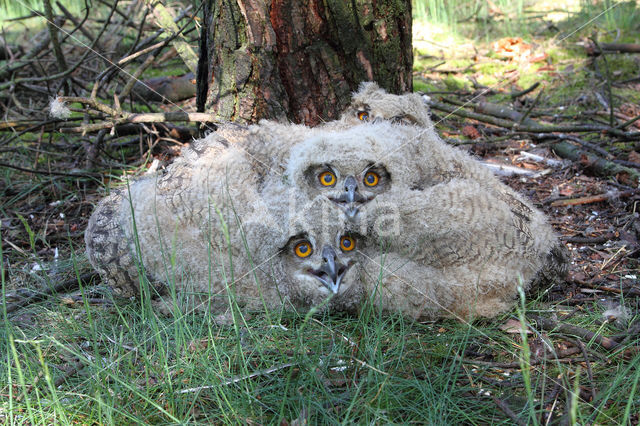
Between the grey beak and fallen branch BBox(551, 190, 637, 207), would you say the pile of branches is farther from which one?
fallen branch BBox(551, 190, 637, 207)

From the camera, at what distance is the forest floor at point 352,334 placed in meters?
2.28

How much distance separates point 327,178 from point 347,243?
349 millimetres

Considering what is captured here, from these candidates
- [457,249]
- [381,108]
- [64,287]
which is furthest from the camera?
[64,287]

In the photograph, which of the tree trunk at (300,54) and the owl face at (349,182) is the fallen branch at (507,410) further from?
the tree trunk at (300,54)

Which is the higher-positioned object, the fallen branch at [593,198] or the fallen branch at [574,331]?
the fallen branch at [593,198]

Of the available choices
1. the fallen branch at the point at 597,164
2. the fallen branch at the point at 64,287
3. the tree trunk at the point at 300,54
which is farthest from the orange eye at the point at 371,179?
the fallen branch at the point at 597,164

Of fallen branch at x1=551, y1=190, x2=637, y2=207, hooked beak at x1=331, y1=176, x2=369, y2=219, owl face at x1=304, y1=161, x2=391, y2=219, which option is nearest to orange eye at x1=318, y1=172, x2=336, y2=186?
owl face at x1=304, y1=161, x2=391, y2=219

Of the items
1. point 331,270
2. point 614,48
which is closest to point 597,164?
point 331,270

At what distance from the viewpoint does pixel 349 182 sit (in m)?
2.88

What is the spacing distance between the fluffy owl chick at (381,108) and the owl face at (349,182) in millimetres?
689

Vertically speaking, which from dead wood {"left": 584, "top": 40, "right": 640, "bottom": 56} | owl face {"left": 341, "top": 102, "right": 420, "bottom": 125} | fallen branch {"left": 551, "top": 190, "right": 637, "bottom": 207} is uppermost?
owl face {"left": 341, "top": 102, "right": 420, "bottom": 125}

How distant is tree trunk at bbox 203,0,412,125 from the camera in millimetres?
3582

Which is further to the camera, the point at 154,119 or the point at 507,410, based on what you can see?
the point at 154,119

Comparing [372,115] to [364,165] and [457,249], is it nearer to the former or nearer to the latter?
[364,165]
